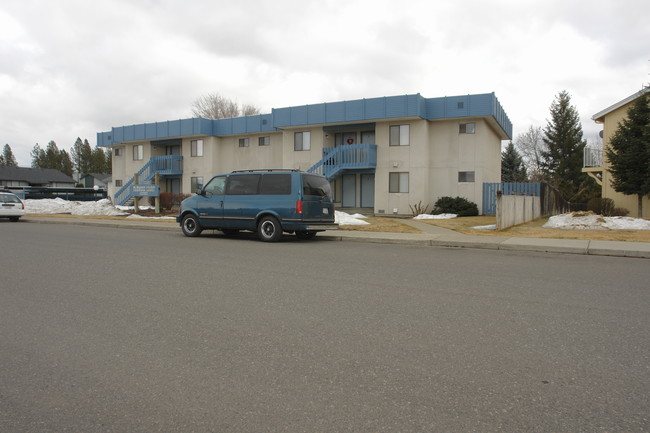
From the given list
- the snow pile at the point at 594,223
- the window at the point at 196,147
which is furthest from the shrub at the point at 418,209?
the window at the point at 196,147

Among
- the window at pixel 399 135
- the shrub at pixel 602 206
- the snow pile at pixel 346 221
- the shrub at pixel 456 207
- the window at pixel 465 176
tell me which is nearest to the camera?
the snow pile at pixel 346 221

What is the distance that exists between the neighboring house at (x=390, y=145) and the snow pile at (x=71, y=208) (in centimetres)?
875

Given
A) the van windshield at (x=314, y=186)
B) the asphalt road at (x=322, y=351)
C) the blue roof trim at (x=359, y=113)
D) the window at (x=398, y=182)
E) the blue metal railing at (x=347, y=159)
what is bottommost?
the asphalt road at (x=322, y=351)

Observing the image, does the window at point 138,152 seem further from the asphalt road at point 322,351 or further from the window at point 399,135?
the asphalt road at point 322,351

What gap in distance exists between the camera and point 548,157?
177 ft

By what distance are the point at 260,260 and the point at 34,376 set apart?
611 cm

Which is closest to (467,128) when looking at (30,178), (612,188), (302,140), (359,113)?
(359,113)

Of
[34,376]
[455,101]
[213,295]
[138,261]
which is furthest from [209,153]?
[34,376]

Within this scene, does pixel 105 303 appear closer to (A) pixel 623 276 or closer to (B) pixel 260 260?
(B) pixel 260 260

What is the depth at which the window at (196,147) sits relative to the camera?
3549 centimetres

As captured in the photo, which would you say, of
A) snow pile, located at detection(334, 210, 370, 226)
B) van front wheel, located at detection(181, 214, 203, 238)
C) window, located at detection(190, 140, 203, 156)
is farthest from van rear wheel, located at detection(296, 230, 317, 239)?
window, located at detection(190, 140, 203, 156)

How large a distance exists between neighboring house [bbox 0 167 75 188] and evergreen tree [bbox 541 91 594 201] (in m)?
82.7

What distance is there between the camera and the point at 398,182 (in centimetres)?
2733

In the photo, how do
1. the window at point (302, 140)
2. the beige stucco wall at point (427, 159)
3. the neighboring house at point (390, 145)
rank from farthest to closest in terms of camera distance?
the window at point (302, 140), the beige stucco wall at point (427, 159), the neighboring house at point (390, 145)
